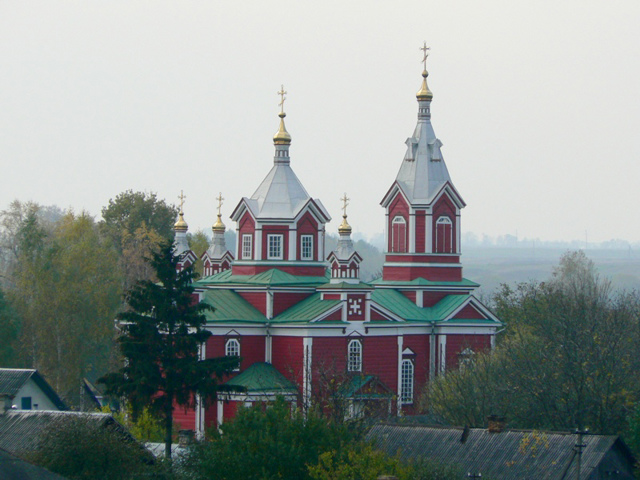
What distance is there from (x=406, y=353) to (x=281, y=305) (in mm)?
4670

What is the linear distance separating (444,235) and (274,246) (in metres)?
6.33

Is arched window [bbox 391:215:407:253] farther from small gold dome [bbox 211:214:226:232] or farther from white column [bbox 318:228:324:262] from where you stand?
small gold dome [bbox 211:214:226:232]

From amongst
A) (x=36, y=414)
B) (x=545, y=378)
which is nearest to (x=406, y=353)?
(x=545, y=378)

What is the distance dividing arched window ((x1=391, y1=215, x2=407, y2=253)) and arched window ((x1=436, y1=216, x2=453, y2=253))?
118 centimetres

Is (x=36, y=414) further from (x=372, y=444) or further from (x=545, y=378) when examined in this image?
(x=545, y=378)

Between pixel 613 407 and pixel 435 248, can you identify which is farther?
pixel 435 248

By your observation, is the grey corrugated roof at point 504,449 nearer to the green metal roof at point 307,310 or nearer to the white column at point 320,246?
the green metal roof at point 307,310

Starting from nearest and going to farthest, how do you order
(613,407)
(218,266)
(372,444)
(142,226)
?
(372,444)
(613,407)
(218,266)
(142,226)

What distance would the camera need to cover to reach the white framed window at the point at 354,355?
44.7m

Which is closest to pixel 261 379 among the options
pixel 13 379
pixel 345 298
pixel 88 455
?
pixel 345 298

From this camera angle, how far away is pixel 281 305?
4609cm

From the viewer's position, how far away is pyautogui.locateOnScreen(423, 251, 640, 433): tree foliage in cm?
3806

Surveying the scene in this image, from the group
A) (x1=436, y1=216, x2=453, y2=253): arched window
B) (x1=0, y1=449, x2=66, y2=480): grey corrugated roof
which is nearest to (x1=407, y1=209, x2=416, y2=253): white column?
(x1=436, y1=216, x2=453, y2=253): arched window

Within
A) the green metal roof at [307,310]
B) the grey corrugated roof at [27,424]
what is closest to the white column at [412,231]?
the green metal roof at [307,310]
